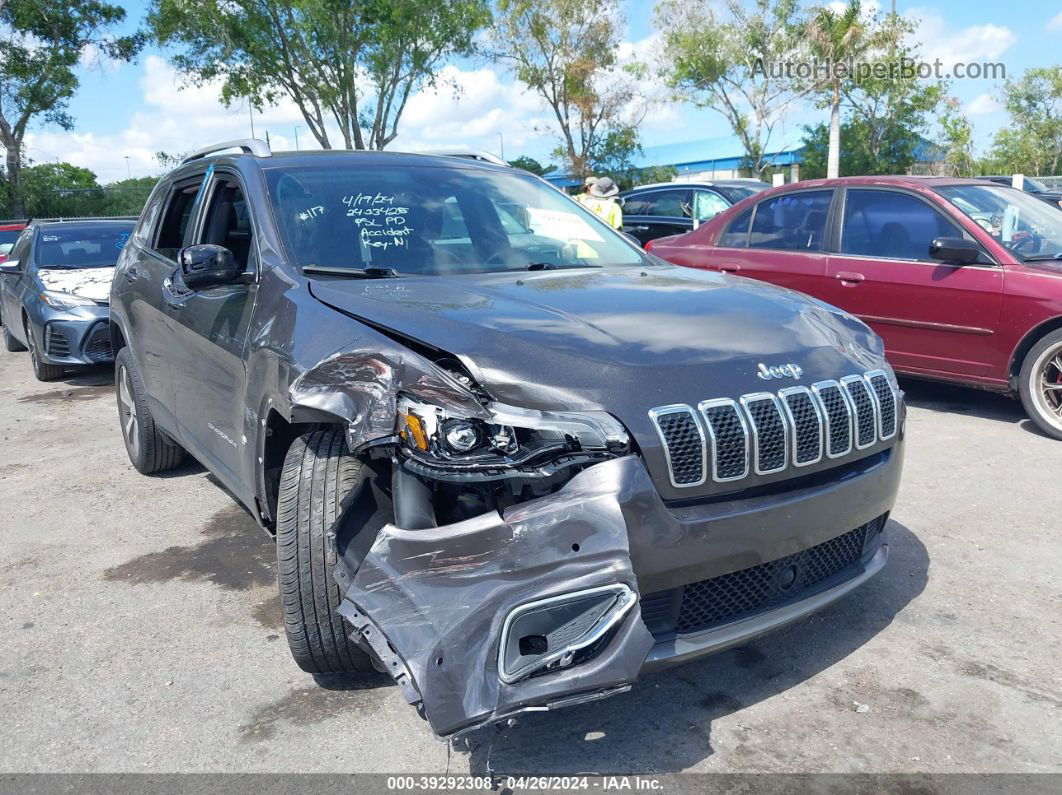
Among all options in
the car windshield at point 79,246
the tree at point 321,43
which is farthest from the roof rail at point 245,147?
the tree at point 321,43

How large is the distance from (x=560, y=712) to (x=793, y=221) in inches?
215

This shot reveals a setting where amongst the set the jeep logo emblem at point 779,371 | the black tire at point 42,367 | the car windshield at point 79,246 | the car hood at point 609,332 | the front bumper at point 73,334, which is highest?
the car windshield at point 79,246

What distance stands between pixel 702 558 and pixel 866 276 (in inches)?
192

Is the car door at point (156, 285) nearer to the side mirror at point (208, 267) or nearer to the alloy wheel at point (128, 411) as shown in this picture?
the alloy wheel at point (128, 411)

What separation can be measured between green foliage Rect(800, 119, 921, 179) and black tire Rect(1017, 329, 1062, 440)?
3218cm

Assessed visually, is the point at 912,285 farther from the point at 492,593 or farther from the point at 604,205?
the point at 492,593

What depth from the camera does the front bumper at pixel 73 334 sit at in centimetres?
895

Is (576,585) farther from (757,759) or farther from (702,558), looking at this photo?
(757,759)

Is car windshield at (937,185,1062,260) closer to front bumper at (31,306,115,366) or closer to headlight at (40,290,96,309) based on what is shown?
front bumper at (31,306,115,366)

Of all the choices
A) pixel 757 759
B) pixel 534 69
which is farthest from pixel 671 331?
pixel 534 69

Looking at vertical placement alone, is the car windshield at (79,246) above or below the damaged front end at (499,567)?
above

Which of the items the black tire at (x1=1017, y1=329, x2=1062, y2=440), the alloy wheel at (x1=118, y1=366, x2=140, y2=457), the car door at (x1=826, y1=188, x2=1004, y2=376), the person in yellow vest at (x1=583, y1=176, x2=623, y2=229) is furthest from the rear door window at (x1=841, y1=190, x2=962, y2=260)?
the alloy wheel at (x1=118, y1=366, x2=140, y2=457)

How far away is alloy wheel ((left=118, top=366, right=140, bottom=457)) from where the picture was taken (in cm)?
547

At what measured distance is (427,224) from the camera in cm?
386
